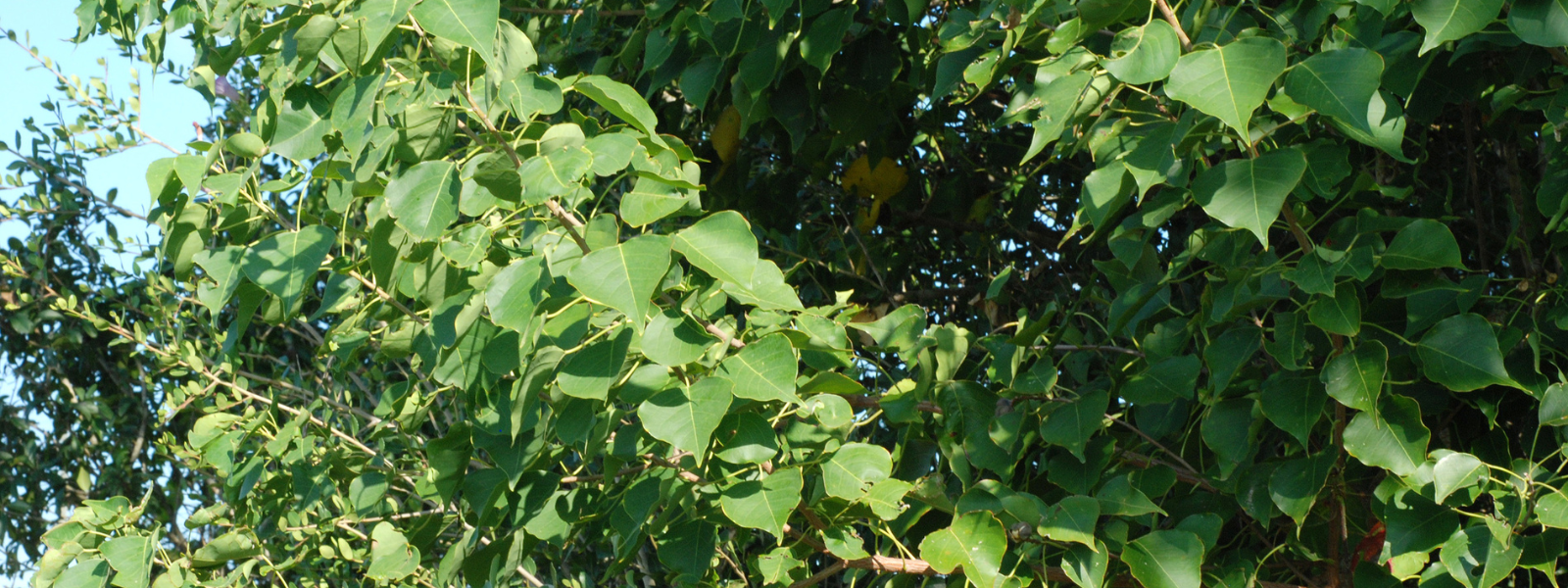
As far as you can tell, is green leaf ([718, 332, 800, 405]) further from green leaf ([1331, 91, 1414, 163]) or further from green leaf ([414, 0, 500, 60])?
green leaf ([1331, 91, 1414, 163])

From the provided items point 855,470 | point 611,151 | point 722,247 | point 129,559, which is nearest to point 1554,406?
point 855,470

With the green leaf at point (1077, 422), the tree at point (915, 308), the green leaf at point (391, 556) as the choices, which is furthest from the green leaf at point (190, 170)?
the green leaf at point (1077, 422)

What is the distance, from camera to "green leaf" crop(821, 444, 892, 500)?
1188mm

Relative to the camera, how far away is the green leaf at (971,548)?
3.85 ft

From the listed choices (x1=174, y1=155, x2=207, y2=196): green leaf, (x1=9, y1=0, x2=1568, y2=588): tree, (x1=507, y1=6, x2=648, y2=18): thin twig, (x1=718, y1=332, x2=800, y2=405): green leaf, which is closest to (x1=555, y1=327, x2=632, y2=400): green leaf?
(x1=9, y1=0, x2=1568, y2=588): tree

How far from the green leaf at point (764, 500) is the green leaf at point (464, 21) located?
47 centimetres

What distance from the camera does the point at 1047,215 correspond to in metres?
2.69

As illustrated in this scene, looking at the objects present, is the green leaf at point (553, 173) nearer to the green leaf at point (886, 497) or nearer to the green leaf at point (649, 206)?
the green leaf at point (649, 206)

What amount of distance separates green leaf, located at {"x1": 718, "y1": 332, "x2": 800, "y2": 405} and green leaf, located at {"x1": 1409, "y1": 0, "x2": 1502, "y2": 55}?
1.89ft

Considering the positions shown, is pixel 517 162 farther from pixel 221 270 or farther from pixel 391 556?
pixel 391 556

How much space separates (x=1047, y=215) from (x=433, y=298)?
1.79 metres

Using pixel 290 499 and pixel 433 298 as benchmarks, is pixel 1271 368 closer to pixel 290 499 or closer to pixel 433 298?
pixel 433 298

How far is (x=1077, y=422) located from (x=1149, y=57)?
0.47 metres

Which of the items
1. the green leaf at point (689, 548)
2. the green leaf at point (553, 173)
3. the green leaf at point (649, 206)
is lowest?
the green leaf at point (689, 548)
